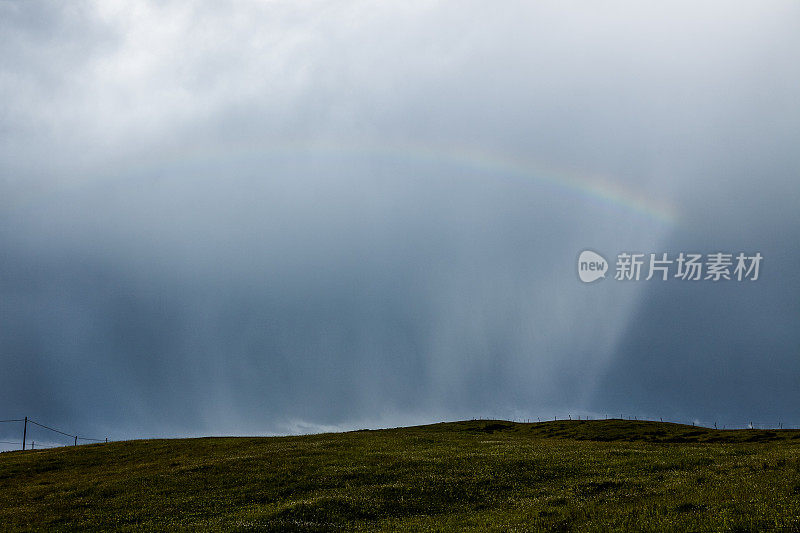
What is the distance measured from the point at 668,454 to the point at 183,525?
Result: 36.5 meters

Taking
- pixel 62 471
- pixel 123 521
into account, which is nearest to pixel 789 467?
pixel 123 521

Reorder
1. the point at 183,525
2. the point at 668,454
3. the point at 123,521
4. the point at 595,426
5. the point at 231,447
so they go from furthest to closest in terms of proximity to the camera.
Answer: the point at 595,426, the point at 231,447, the point at 668,454, the point at 123,521, the point at 183,525

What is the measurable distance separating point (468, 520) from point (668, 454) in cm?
2568

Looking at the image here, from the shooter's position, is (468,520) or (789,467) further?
(789,467)

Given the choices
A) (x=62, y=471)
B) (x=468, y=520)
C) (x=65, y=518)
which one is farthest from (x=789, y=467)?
(x=62, y=471)

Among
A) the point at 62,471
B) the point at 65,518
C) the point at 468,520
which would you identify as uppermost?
the point at 62,471

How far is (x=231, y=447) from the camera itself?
7075 cm

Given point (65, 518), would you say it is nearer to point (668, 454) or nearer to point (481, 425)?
point (668, 454)

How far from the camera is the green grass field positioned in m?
23.5

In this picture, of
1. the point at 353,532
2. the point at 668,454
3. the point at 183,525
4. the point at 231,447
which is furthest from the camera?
the point at 231,447

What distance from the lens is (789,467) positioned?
3175 cm

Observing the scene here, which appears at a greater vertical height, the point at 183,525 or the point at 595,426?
the point at 595,426

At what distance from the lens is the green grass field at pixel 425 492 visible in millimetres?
23516

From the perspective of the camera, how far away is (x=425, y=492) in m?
33.7
